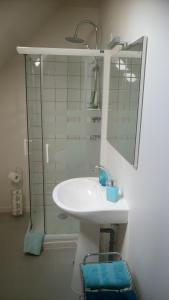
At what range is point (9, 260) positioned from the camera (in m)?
2.49

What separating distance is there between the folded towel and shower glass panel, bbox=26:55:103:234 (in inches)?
5.8

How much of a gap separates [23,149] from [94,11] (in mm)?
1850

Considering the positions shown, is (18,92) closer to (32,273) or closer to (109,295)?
(32,273)

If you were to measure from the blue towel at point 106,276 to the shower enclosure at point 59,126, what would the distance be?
128 centimetres

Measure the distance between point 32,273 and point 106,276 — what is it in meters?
1.15

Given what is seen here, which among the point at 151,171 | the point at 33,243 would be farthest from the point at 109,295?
the point at 33,243

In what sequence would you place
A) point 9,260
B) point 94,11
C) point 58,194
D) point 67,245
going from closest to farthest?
1. point 58,194
2. point 9,260
3. point 67,245
4. point 94,11

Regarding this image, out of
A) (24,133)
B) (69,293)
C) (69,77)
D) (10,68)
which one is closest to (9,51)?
(10,68)

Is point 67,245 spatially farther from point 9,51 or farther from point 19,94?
point 9,51

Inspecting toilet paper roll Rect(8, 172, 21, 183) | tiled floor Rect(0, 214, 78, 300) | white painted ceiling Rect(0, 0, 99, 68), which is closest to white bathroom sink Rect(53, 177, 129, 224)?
tiled floor Rect(0, 214, 78, 300)

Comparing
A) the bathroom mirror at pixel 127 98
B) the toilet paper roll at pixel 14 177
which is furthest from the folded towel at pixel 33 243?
the bathroom mirror at pixel 127 98

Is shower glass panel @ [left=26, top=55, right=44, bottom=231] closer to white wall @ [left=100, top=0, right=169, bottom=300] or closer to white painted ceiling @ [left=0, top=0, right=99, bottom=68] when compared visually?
white painted ceiling @ [left=0, top=0, right=99, bottom=68]

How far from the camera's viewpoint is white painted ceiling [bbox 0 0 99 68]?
80.6 inches

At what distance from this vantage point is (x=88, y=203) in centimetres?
208
